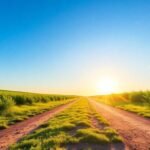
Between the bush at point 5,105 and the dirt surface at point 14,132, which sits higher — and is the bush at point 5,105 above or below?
above

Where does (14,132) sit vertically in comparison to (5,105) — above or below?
below

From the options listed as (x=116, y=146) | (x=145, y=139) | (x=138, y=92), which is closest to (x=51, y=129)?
(x=116, y=146)

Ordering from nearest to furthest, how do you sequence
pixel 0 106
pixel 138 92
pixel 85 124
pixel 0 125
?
pixel 85 124 < pixel 0 125 < pixel 0 106 < pixel 138 92

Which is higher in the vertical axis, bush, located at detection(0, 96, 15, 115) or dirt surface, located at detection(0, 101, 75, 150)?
bush, located at detection(0, 96, 15, 115)

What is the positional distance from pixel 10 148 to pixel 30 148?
120 centimetres

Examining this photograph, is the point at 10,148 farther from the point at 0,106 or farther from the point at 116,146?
the point at 0,106

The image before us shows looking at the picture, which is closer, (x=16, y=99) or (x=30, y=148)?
(x=30, y=148)

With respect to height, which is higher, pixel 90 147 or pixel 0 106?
pixel 0 106

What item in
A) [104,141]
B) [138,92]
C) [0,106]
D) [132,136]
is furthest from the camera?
[138,92]

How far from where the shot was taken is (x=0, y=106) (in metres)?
21.8

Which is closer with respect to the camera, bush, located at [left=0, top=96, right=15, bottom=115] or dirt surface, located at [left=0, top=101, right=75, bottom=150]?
dirt surface, located at [left=0, top=101, right=75, bottom=150]

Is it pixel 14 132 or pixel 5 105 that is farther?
pixel 5 105

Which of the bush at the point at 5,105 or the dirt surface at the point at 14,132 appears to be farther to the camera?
the bush at the point at 5,105

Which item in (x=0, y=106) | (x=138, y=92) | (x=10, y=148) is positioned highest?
(x=138, y=92)
